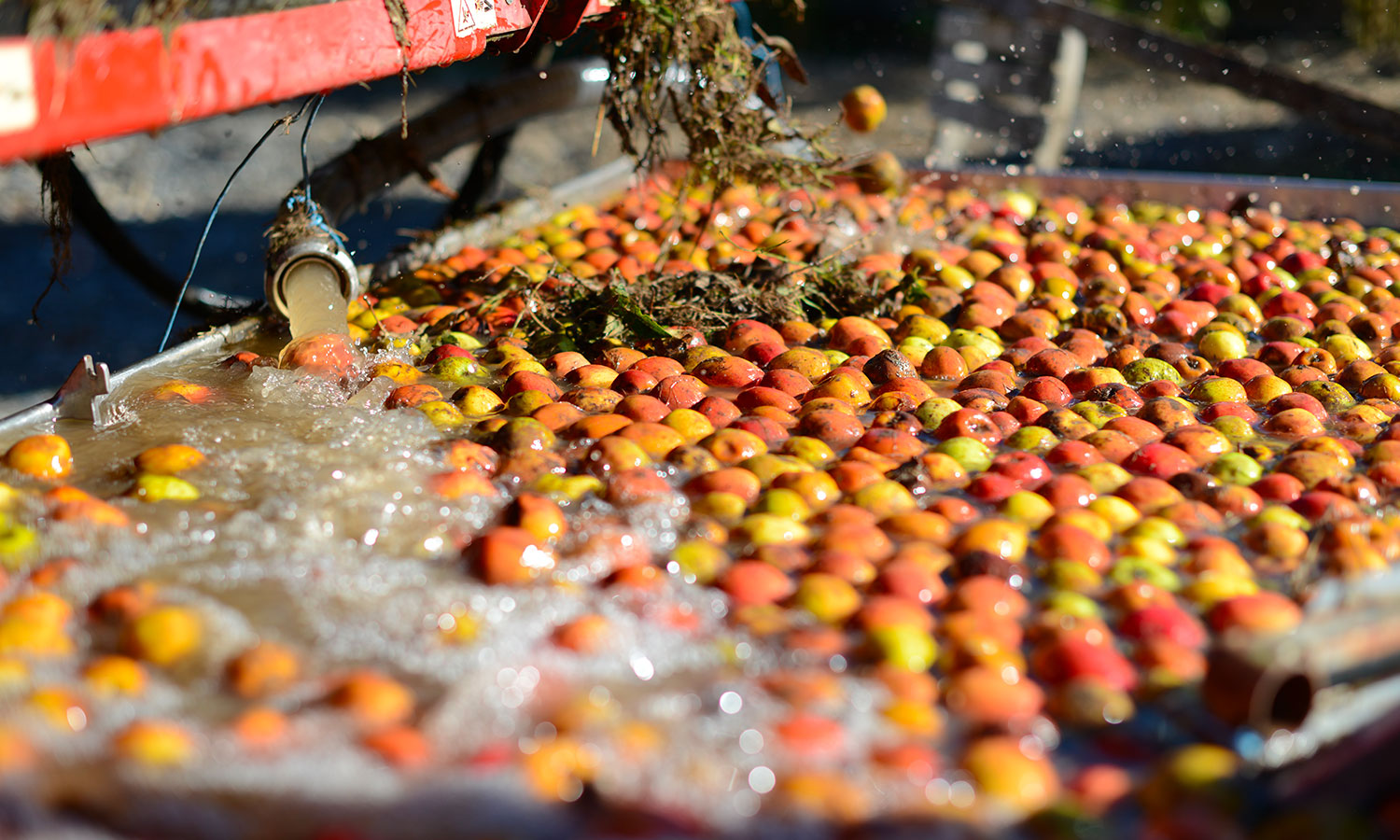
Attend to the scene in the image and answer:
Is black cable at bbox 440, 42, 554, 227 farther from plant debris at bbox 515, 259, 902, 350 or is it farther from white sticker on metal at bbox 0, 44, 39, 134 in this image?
white sticker on metal at bbox 0, 44, 39, 134

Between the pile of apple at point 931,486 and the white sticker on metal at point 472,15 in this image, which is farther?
the white sticker on metal at point 472,15

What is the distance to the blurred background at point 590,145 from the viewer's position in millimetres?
4734

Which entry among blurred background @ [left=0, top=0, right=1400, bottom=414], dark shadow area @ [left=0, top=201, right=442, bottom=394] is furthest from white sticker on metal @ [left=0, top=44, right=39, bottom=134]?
dark shadow area @ [left=0, top=201, right=442, bottom=394]

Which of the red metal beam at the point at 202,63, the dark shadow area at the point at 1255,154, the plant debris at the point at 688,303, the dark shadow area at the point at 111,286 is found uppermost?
the red metal beam at the point at 202,63

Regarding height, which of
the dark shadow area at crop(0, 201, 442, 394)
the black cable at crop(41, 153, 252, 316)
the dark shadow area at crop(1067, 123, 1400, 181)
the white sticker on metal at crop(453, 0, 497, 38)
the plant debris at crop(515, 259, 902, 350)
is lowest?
the dark shadow area at crop(1067, 123, 1400, 181)

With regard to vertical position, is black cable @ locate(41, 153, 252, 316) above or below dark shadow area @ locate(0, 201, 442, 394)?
above

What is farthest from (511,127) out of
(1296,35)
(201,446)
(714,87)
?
(1296,35)

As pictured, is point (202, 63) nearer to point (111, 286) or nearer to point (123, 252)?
point (123, 252)

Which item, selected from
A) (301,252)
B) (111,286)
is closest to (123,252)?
(301,252)

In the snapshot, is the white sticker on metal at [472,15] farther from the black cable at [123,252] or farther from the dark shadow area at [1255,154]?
the dark shadow area at [1255,154]

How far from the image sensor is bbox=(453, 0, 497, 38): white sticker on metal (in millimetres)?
2008

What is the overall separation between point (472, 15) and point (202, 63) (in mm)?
665

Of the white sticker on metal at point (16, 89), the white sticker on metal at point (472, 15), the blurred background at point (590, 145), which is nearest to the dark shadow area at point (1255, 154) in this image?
the blurred background at point (590, 145)

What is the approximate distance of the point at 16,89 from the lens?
4.09 feet
